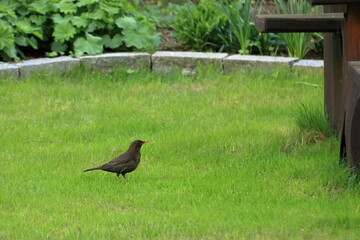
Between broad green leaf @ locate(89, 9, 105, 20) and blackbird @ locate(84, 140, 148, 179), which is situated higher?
broad green leaf @ locate(89, 9, 105, 20)

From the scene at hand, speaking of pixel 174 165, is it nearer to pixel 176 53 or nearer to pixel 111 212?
pixel 111 212

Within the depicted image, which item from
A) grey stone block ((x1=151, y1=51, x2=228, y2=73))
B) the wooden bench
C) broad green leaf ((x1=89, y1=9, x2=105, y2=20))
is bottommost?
grey stone block ((x1=151, y1=51, x2=228, y2=73))

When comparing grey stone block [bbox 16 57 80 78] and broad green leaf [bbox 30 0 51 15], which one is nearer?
grey stone block [bbox 16 57 80 78]

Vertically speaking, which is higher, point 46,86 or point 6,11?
point 6,11

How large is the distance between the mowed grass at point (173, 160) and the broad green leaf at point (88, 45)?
391mm

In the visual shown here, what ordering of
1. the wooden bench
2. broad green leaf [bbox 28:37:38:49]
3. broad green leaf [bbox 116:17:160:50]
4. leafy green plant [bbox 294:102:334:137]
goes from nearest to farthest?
1. the wooden bench
2. leafy green plant [bbox 294:102:334:137]
3. broad green leaf [bbox 28:37:38:49]
4. broad green leaf [bbox 116:17:160:50]

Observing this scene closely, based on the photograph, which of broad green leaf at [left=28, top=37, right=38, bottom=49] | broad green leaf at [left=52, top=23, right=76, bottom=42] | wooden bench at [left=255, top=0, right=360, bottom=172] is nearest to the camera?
wooden bench at [left=255, top=0, right=360, bottom=172]

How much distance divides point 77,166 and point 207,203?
1334mm

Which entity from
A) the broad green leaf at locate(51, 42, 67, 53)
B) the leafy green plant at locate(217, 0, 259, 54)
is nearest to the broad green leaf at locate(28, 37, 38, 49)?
the broad green leaf at locate(51, 42, 67, 53)

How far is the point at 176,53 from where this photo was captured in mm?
9453

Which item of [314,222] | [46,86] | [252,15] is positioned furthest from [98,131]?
[252,15]

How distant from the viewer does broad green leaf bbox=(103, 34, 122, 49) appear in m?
9.65

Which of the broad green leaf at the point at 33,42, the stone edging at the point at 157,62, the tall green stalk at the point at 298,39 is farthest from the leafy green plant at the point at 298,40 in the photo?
the broad green leaf at the point at 33,42

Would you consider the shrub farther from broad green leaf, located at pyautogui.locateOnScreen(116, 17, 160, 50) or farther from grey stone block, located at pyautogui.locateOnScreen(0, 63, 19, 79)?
grey stone block, located at pyautogui.locateOnScreen(0, 63, 19, 79)
